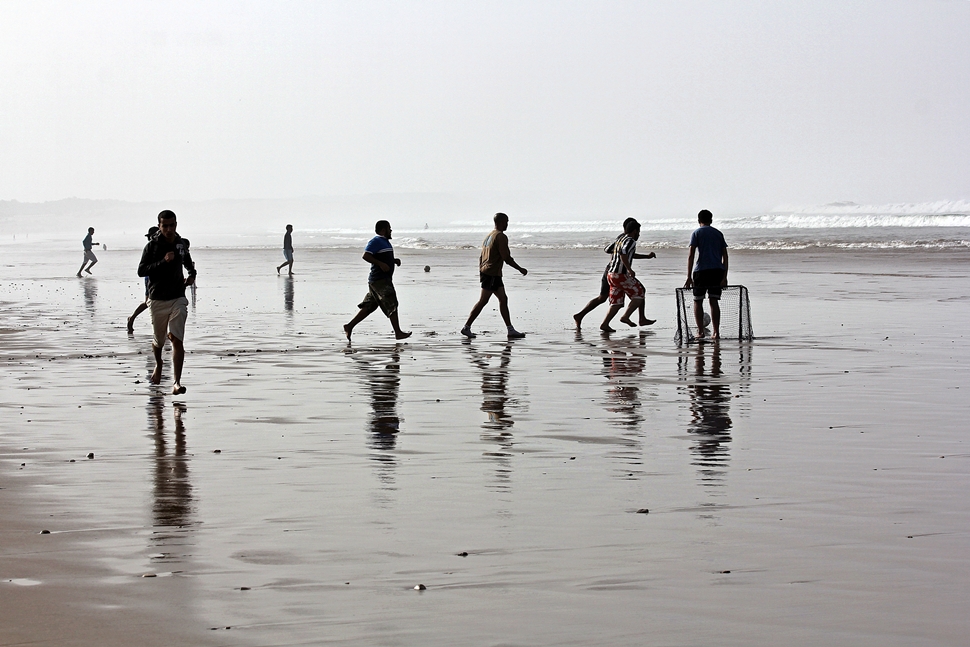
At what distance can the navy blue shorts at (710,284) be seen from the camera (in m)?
16.0

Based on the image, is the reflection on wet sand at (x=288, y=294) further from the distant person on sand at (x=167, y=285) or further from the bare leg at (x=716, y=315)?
the distant person on sand at (x=167, y=285)

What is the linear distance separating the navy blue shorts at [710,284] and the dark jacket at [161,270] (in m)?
7.26

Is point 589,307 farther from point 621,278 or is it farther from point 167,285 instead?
point 167,285

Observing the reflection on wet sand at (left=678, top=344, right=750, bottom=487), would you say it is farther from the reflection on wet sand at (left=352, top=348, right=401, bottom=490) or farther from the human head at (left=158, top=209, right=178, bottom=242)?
the human head at (left=158, top=209, right=178, bottom=242)

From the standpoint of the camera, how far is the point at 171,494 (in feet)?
22.6

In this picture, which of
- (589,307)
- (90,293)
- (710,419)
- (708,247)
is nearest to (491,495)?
(710,419)

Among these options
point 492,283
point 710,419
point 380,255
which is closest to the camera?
point 710,419

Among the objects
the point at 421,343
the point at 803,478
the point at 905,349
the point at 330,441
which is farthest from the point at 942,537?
the point at 421,343

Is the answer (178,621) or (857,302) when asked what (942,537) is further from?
(857,302)

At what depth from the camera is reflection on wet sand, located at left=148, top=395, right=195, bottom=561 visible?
5809mm

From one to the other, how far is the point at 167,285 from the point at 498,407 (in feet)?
12.1

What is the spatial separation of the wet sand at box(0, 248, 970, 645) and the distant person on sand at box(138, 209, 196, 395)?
0.59m

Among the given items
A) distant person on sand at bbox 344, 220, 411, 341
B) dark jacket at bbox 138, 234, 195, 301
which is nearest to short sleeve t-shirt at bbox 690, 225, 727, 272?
distant person on sand at bbox 344, 220, 411, 341

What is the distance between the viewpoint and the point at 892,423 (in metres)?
9.21
